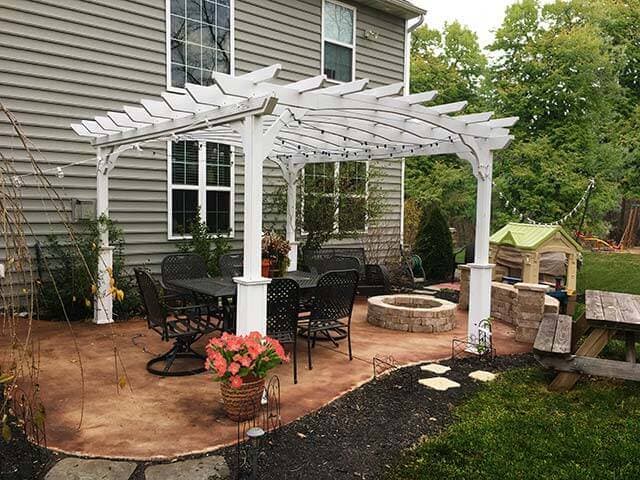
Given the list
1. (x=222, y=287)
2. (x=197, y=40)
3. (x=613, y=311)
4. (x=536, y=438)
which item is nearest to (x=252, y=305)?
(x=222, y=287)

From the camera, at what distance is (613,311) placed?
442 centimetres

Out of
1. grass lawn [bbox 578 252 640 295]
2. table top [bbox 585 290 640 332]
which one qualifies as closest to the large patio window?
grass lawn [bbox 578 252 640 295]

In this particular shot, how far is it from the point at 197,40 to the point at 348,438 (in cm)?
641

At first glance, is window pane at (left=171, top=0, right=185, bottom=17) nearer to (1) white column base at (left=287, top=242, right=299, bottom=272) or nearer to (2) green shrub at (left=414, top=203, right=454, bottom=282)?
(1) white column base at (left=287, top=242, right=299, bottom=272)

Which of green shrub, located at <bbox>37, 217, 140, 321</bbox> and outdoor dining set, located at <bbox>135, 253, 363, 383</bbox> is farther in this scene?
green shrub, located at <bbox>37, 217, 140, 321</bbox>

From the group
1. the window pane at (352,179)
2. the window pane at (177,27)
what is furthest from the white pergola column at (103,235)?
the window pane at (352,179)

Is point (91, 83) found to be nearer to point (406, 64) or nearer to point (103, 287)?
point (103, 287)

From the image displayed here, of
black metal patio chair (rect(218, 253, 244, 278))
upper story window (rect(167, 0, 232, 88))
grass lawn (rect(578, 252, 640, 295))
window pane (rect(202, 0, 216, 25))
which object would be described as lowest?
grass lawn (rect(578, 252, 640, 295))

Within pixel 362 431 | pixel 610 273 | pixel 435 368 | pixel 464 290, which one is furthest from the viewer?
pixel 610 273

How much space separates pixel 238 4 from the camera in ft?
26.4

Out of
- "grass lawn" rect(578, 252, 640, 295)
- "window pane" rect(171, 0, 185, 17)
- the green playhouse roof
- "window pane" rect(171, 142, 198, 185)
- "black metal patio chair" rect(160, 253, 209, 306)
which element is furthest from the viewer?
"grass lawn" rect(578, 252, 640, 295)

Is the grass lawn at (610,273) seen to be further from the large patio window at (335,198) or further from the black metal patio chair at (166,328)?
the black metal patio chair at (166,328)

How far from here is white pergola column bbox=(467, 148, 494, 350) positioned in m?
5.36

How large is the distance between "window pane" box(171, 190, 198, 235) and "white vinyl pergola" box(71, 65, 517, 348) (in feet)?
4.14
